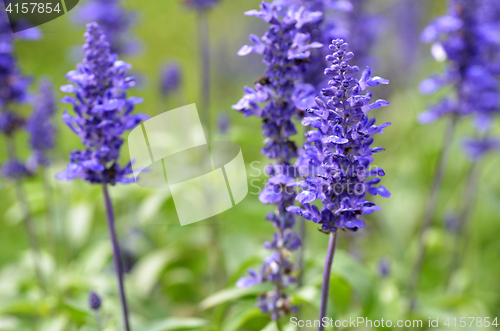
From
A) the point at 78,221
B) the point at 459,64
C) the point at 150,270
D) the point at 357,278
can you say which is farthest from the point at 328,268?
the point at 78,221

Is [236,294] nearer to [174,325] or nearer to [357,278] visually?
[174,325]

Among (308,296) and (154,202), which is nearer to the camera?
(308,296)

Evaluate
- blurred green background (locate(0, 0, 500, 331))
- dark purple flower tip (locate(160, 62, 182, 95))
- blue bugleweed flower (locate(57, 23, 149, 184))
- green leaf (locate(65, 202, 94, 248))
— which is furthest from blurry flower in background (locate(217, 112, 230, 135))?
blue bugleweed flower (locate(57, 23, 149, 184))

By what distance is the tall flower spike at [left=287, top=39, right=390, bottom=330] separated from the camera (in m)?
1.80

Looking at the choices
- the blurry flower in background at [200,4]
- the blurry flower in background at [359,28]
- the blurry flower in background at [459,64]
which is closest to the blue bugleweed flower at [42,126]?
the blurry flower in background at [200,4]

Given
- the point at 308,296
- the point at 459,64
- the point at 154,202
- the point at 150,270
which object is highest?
the point at 459,64

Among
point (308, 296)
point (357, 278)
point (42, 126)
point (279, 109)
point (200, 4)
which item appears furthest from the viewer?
point (200, 4)

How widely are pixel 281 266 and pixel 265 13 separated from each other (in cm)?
144

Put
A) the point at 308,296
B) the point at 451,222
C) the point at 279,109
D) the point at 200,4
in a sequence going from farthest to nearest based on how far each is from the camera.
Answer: the point at 451,222
the point at 200,4
the point at 308,296
the point at 279,109

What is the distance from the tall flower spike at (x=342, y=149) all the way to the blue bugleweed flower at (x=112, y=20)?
12.8ft

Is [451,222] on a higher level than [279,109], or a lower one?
lower

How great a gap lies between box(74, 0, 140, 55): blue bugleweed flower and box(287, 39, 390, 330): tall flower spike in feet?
12.8

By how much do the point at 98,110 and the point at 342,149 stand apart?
4.20 feet

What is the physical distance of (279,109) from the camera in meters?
2.40
